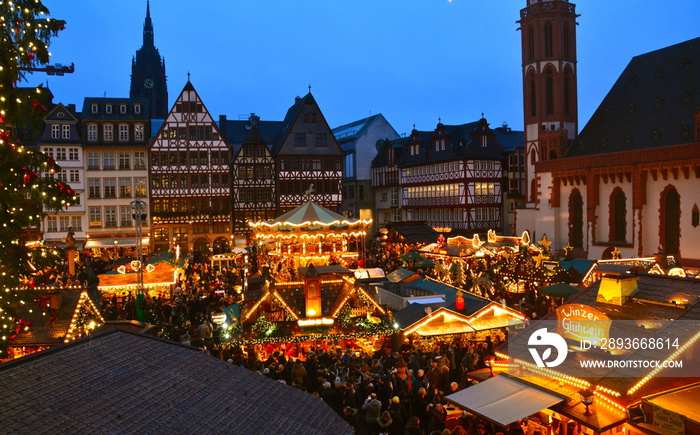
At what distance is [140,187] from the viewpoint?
4450 cm

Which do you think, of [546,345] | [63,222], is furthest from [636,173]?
[63,222]

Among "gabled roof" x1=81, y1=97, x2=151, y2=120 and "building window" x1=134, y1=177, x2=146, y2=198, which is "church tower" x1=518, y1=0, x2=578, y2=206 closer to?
"building window" x1=134, y1=177, x2=146, y2=198

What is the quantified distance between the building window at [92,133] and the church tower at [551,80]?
3328 cm

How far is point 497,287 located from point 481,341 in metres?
9.04

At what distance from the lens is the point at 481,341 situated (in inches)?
628

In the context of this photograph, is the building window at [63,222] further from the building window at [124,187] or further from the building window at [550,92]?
the building window at [550,92]

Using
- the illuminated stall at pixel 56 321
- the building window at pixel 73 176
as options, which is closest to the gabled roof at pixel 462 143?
the building window at pixel 73 176

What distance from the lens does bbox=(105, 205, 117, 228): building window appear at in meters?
44.2

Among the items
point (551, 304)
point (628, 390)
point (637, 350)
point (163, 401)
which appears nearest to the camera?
point (163, 401)

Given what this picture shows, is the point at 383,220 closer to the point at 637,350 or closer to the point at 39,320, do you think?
the point at 39,320

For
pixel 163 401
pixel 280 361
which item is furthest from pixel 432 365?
pixel 163 401

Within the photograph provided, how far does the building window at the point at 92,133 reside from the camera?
44.1 metres

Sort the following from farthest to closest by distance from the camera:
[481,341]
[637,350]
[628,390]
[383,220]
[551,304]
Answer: [383,220]
[551,304]
[481,341]
[637,350]
[628,390]

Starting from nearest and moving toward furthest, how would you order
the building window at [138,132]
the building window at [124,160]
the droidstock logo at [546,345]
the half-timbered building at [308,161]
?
the droidstock logo at [546,345], the building window at [124,160], the building window at [138,132], the half-timbered building at [308,161]
